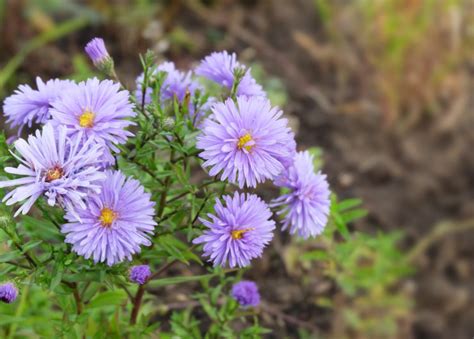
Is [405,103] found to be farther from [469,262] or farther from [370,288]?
[370,288]

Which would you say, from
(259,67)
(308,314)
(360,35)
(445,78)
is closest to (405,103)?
(445,78)

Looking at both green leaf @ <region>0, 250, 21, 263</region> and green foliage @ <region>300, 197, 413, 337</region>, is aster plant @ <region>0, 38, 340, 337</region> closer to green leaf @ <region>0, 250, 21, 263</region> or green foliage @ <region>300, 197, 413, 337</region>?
green leaf @ <region>0, 250, 21, 263</region>

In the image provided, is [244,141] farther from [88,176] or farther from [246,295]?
[246,295]

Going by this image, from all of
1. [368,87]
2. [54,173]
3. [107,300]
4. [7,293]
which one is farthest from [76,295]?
[368,87]

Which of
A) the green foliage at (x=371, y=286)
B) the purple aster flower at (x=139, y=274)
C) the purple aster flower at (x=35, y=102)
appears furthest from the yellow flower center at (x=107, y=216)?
the green foliage at (x=371, y=286)

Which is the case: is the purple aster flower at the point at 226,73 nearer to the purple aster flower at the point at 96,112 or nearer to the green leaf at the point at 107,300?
the purple aster flower at the point at 96,112
